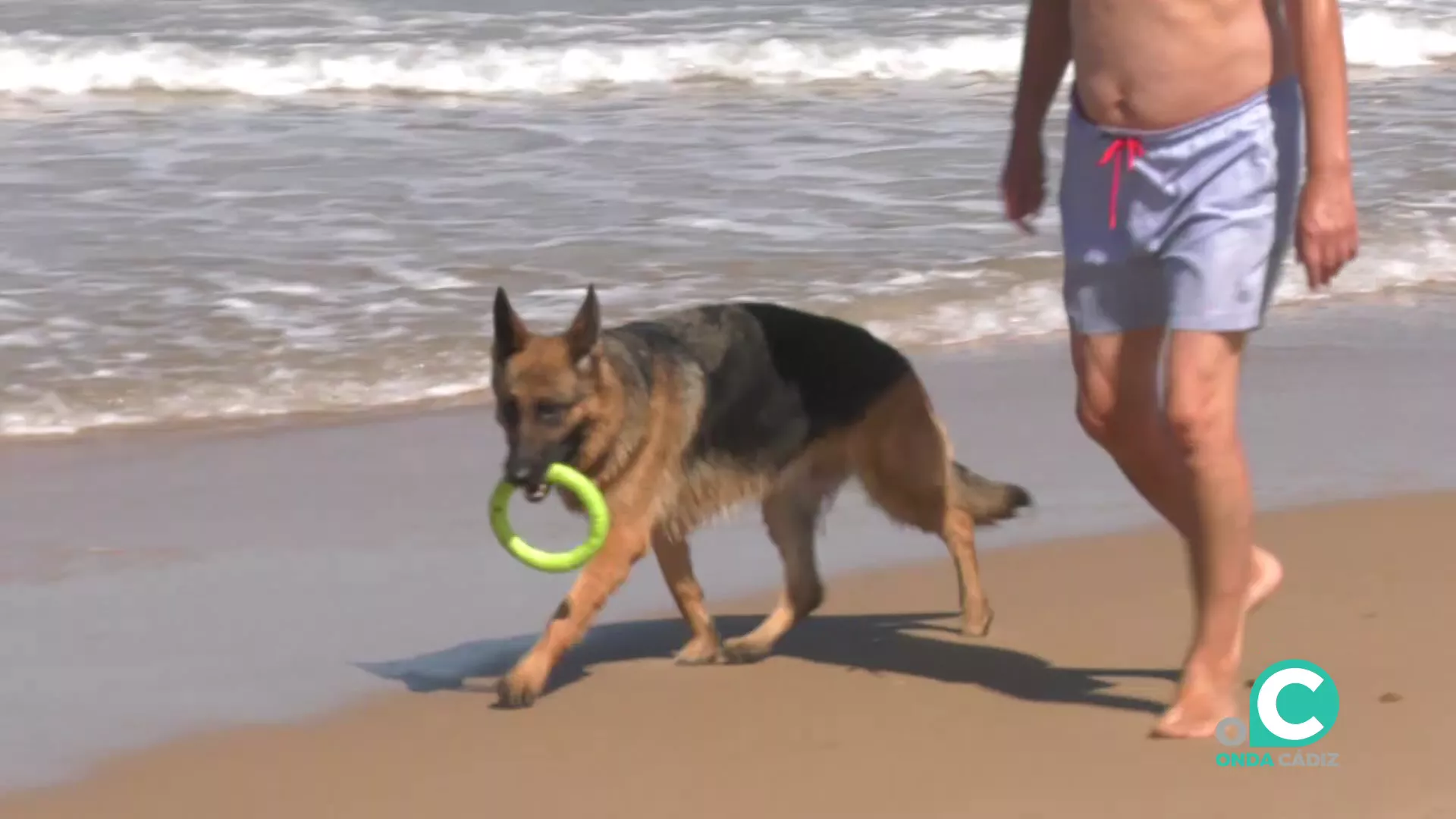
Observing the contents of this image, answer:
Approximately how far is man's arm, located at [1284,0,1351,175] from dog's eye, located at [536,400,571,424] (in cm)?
179

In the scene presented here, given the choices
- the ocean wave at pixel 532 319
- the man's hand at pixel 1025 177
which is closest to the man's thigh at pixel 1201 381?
the man's hand at pixel 1025 177

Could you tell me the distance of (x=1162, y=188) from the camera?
4422 millimetres

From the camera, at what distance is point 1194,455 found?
14.7 ft

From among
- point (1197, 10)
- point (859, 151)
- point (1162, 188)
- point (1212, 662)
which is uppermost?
point (1197, 10)

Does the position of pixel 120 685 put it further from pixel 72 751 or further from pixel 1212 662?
pixel 1212 662

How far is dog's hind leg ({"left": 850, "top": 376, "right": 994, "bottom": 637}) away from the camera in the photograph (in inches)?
228

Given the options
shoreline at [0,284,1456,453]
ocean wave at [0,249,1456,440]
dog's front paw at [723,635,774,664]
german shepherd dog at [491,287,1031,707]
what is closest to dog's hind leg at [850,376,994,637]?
german shepherd dog at [491,287,1031,707]

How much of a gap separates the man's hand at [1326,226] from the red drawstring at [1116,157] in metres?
0.36

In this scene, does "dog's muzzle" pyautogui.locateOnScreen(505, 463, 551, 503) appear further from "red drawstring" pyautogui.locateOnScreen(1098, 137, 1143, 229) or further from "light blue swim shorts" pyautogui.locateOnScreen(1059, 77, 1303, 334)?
"red drawstring" pyautogui.locateOnScreen(1098, 137, 1143, 229)

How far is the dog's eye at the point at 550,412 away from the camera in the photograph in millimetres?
5098

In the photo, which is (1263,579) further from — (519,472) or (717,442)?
(519,472)

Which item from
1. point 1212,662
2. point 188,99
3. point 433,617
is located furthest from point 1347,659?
point 188,99

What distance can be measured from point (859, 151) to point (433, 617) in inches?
313

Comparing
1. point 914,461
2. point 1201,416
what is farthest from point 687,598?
point 1201,416
